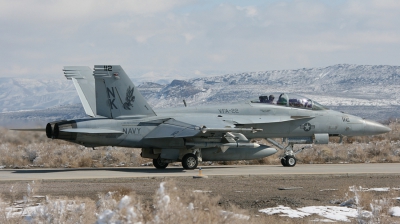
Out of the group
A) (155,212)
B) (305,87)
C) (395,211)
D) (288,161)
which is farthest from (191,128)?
(305,87)

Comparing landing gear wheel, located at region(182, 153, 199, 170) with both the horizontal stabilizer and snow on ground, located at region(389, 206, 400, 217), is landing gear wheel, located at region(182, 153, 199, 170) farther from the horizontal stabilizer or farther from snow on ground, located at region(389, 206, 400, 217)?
snow on ground, located at region(389, 206, 400, 217)

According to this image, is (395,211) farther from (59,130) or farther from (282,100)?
(282,100)

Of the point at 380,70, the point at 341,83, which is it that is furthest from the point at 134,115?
the point at 380,70

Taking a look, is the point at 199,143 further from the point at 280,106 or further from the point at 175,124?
the point at 280,106

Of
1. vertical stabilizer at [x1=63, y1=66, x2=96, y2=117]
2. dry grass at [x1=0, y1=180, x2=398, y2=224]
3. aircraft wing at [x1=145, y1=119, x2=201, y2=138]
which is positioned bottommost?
dry grass at [x1=0, y1=180, x2=398, y2=224]

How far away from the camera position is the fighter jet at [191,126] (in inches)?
886

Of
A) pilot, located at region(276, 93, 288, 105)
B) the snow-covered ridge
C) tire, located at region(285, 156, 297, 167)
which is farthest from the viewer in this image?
the snow-covered ridge

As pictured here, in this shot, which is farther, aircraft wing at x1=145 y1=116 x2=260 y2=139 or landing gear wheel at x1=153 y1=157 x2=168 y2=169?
landing gear wheel at x1=153 y1=157 x2=168 y2=169

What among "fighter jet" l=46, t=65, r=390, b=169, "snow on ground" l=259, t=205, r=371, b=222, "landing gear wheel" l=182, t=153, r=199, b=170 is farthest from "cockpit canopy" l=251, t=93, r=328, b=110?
"snow on ground" l=259, t=205, r=371, b=222

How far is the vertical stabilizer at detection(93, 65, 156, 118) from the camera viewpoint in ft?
75.6

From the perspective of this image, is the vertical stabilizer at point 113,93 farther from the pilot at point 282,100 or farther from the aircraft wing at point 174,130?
the pilot at point 282,100

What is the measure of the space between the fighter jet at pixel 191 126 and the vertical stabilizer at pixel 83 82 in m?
4.53

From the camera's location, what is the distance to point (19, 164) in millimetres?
27375

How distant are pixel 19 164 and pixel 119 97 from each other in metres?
6.97
